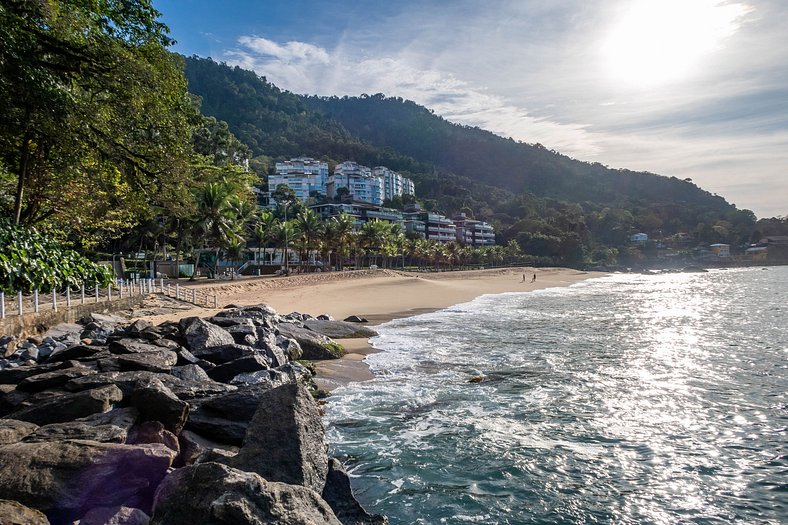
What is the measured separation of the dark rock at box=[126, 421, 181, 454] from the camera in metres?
5.59

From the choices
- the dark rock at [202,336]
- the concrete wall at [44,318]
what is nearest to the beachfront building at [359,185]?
the concrete wall at [44,318]

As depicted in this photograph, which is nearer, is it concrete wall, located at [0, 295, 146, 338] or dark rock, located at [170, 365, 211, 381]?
dark rock, located at [170, 365, 211, 381]

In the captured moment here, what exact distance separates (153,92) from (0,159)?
5431 mm

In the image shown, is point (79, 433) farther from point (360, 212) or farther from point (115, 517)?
point (360, 212)

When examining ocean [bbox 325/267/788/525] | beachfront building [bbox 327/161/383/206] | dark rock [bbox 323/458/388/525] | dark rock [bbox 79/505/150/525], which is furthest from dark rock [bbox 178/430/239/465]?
beachfront building [bbox 327/161/383/206]

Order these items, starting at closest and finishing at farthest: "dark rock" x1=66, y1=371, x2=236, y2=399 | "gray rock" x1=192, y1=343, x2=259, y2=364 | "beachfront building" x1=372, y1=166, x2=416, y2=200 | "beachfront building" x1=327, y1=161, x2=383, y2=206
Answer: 1. "dark rock" x1=66, y1=371, x2=236, y2=399
2. "gray rock" x1=192, y1=343, x2=259, y2=364
3. "beachfront building" x1=327, y1=161, x2=383, y2=206
4. "beachfront building" x1=372, y1=166, x2=416, y2=200

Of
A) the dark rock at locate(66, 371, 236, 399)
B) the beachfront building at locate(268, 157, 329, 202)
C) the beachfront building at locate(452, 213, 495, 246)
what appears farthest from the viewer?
the beachfront building at locate(268, 157, 329, 202)

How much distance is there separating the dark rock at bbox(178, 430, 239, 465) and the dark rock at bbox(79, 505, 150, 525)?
4.60 ft

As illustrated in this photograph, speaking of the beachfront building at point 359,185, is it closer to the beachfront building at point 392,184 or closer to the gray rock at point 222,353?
the beachfront building at point 392,184

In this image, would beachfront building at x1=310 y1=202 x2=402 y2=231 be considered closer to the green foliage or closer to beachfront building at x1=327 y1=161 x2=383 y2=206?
beachfront building at x1=327 y1=161 x2=383 y2=206

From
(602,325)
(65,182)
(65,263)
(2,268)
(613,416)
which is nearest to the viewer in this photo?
(613,416)

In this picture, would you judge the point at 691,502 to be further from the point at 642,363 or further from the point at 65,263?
the point at 65,263

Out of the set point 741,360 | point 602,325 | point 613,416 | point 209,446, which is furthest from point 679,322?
point 209,446

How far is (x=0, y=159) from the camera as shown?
13.3m
